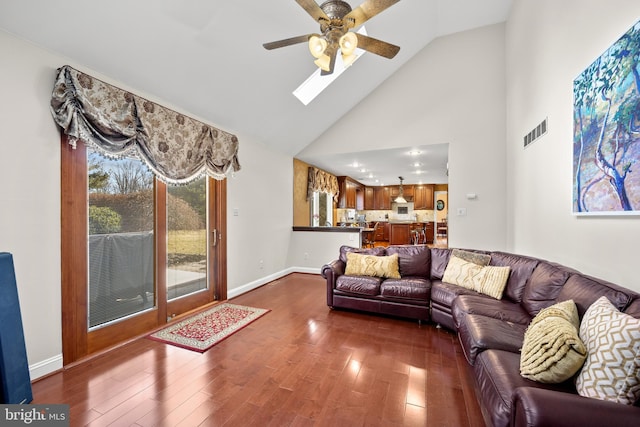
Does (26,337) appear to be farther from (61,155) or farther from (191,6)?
(191,6)

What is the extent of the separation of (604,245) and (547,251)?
3.20 ft

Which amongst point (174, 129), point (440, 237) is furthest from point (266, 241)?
point (440, 237)

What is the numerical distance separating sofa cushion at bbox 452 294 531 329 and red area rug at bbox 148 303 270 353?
2.25 meters

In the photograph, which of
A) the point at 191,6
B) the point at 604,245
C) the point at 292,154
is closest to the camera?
the point at 604,245

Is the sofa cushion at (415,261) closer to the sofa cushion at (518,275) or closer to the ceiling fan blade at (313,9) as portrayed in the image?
the sofa cushion at (518,275)

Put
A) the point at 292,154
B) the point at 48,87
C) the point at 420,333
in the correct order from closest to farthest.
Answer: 1. the point at 48,87
2. the point at 420,333
3. the point at 292,154

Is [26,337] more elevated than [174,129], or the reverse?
[174,129]

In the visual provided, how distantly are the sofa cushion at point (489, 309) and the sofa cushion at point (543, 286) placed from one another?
9cm

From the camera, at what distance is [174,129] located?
2.99 metres

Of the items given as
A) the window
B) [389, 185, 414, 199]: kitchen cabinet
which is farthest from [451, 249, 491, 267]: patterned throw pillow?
[389, 185, 414, 199]: kitchen cabinet

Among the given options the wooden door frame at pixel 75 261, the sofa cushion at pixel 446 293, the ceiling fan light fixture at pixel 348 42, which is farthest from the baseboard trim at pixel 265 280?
the ceiling fan light fixture at pixel 348 42

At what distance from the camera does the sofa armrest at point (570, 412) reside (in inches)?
36.9

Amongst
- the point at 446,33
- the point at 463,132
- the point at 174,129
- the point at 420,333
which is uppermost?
the point at 446,33

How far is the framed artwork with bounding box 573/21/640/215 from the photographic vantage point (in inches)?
63.1
